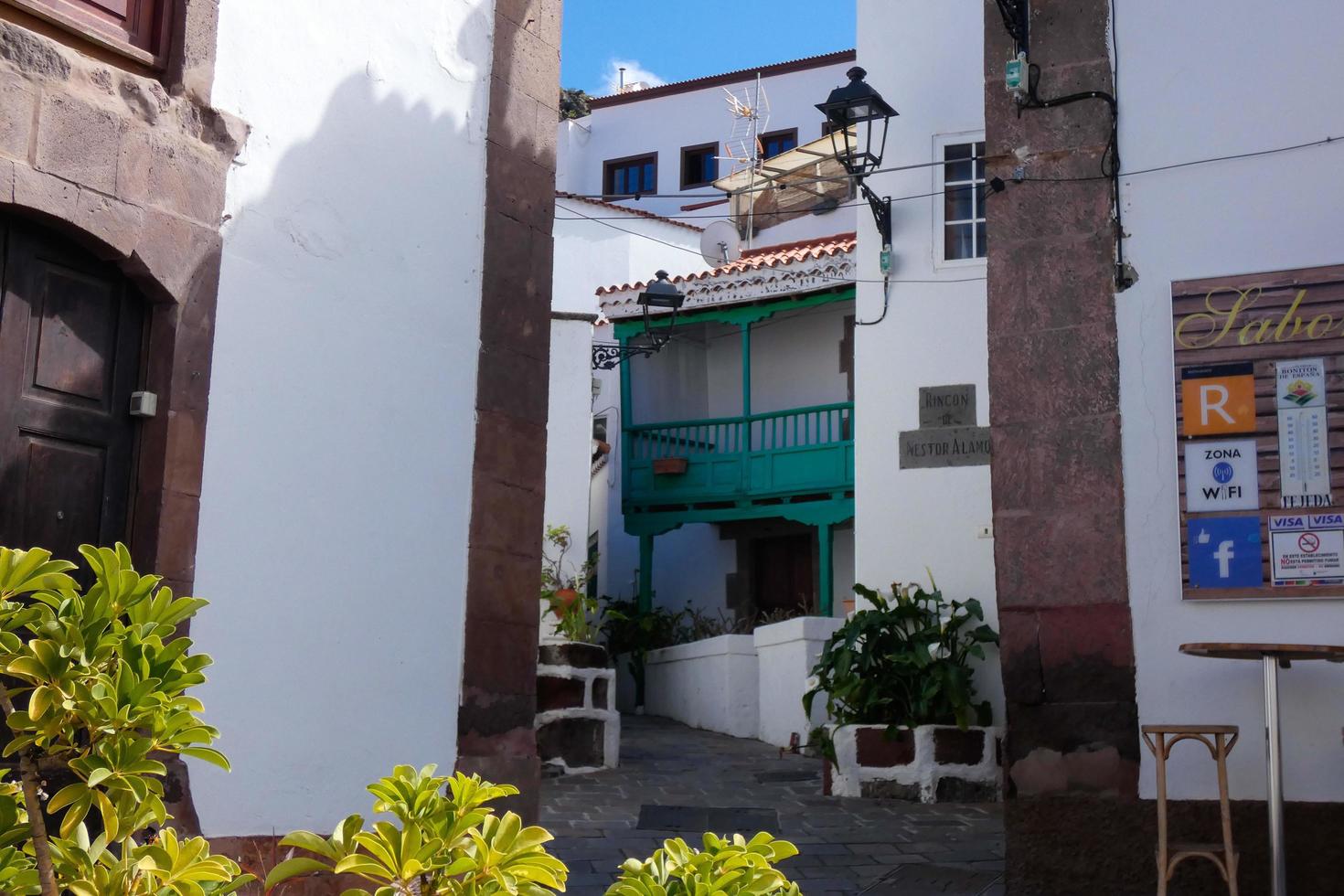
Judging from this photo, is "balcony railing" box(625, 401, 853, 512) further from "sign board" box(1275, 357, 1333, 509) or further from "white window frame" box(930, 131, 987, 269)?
"sign board" box(1275, 357, 1333, 509)

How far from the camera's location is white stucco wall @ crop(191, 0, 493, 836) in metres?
5.97

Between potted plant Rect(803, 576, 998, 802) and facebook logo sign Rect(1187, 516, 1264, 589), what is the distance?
155 inches

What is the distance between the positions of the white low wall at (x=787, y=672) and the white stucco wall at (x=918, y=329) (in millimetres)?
1404

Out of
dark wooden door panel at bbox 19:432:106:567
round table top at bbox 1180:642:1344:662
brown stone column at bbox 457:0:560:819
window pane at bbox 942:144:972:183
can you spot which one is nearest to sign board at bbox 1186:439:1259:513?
round table top at bbox 1180:642:1344:662

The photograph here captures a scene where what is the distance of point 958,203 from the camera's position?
39.5 ft

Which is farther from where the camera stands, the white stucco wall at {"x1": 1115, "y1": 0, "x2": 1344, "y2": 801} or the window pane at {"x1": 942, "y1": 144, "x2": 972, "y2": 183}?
the window pane at {"x1": 942, "y1": 144, "x2": 972, "y2": 183}

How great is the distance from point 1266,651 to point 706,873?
3554 mm

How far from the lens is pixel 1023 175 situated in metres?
6.64

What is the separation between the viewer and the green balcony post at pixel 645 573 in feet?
56.4

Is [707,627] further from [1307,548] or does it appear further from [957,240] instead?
[1307,548]

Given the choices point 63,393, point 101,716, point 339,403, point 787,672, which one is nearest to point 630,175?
point 787,672

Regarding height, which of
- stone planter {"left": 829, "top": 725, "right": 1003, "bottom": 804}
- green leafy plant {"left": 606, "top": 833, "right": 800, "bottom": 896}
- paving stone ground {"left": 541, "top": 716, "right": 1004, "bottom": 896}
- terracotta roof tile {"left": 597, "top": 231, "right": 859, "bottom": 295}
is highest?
terracotta roof tile {"left": 597, "top": 231, "right": 859, "bottom": 295}

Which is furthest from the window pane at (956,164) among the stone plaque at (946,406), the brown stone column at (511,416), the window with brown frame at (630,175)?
the window with brown frame at (630,175)

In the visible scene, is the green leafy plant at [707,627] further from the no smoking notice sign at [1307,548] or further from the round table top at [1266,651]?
the round table top at [1266,651]
